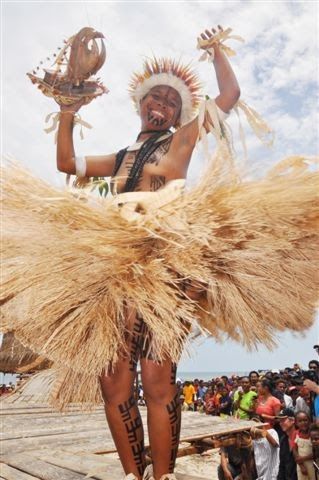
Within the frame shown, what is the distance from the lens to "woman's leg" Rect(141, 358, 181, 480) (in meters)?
1.56

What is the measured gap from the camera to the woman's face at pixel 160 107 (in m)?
2.04

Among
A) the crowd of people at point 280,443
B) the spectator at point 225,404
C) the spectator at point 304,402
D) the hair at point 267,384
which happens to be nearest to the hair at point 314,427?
the crowd of people at point 280,443

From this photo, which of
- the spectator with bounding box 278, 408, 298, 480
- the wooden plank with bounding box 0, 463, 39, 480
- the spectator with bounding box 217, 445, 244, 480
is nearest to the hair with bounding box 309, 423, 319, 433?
the spectator with bounding box 278, 408, 298, 480

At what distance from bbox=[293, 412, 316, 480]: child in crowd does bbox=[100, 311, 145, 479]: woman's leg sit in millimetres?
3499

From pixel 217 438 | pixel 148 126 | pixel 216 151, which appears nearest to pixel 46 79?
pixel 148 126

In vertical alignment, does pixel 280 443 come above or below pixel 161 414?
below

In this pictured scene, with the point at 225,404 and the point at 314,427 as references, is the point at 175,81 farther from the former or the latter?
the point at 225,404

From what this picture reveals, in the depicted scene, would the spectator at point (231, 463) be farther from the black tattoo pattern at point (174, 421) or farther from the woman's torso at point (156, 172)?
the woman's torso at point (156, 172)

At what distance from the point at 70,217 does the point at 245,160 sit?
0.64m

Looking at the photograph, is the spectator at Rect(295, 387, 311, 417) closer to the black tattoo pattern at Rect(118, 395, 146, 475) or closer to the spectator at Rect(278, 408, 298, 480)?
the spectator at Rect(278, 408, 298, 480)

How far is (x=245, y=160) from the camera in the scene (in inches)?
60.9

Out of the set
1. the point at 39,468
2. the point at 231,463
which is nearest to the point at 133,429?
the point at 39,468

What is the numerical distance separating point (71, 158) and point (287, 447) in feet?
14.4

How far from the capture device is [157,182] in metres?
1.85
